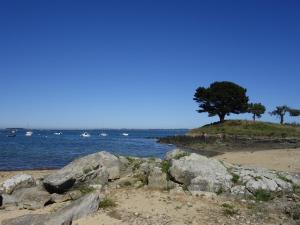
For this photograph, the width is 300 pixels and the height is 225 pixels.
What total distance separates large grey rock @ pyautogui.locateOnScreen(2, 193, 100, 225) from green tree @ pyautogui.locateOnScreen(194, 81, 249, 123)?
76238 millimetres

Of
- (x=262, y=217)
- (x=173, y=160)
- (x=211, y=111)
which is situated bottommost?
(x=262, y=217)

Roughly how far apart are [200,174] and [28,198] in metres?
7.93

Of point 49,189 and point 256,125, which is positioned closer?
point 49,189

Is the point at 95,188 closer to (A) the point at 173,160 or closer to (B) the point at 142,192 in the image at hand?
(B) the point at 142,192

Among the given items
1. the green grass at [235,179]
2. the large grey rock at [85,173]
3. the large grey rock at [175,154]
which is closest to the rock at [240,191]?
the green grass at [235,179]

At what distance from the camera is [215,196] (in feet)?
53.4

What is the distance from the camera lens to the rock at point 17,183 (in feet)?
59.4

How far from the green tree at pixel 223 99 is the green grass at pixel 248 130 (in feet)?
11.8

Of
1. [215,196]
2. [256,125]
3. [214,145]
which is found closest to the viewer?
[215,196]

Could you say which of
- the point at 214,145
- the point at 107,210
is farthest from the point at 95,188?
the point at 214,145

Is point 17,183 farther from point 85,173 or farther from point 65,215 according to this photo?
point 65,215

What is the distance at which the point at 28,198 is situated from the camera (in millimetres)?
16641

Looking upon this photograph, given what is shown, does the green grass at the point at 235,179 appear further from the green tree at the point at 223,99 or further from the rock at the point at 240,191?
the green tree at the point at 223,99

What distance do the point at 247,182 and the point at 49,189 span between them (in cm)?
924
